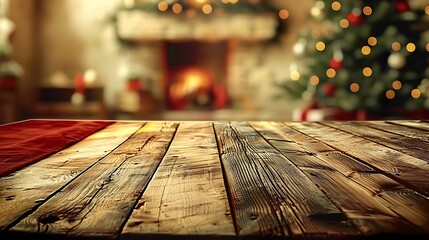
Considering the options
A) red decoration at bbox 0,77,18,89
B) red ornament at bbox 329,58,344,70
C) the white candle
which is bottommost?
red decoration at bbox 0,77,18,89

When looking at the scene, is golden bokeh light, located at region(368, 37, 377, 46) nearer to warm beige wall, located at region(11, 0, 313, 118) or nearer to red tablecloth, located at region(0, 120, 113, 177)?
warm beige wall, located at region(11, 0, 313, 118)

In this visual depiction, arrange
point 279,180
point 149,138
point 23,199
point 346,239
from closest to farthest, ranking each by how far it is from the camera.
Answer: point 346,239, point 23,199, point 279,180, point 149,138

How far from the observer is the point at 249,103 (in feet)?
19.1

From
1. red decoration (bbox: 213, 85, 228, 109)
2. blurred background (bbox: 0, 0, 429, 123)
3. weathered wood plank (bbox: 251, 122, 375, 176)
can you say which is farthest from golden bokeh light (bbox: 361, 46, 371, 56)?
weathered wood plank (bbox: 251, 122, 375, 176)

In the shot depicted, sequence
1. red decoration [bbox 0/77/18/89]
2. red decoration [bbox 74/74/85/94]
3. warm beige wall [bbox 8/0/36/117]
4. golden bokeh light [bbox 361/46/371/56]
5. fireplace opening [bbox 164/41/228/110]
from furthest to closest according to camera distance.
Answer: fireplace opening [bbox 164/41/228/110] → red decoration [bbox 74/74/85/94] → warm beige wall [bbox 8/0/36/117] → red decoration [bbox 0/77/18/89] → golden bokeh light [bbox 361/46/371/56]

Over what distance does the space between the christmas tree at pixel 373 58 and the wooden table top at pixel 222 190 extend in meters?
3.13

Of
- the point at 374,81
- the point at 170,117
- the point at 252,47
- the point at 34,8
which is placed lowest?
the point at 170,117

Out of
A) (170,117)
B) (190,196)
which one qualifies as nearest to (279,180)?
(190,196)

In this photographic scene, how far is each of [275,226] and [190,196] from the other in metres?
0.18

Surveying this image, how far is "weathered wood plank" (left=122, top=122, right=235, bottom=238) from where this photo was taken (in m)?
0.56

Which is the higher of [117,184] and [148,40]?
[148,40]

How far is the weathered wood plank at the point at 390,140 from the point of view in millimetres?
1154

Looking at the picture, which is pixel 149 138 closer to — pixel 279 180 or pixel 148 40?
pixel 279 180

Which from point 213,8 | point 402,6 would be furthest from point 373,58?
point 213,8
